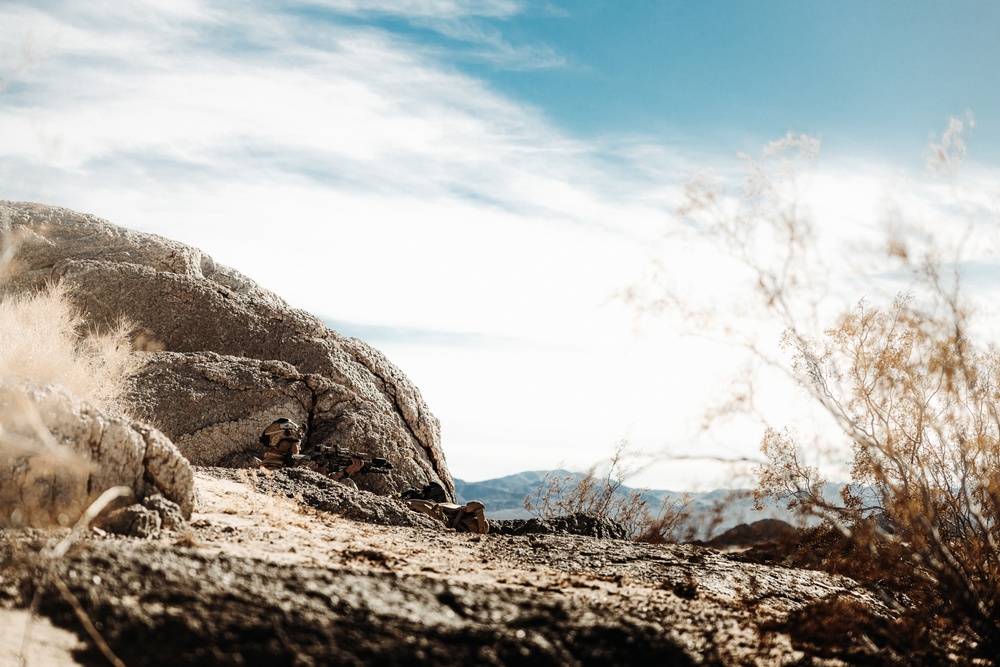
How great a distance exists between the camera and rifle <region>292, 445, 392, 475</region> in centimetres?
956

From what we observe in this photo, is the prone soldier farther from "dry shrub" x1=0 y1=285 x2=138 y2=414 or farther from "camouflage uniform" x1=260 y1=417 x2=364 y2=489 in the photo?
"dry shrub" x1=0 y1=285 x2=138 y2=414

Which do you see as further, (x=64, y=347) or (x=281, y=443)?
(x=64, y=347)

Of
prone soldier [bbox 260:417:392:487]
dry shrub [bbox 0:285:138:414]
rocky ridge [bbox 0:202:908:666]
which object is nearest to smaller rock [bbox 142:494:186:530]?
A: rocky ridge [bbox 0:202:908:666]

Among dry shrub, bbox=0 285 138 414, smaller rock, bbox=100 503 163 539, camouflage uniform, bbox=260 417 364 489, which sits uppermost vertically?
dry shrub, bbox=0 285 138 414

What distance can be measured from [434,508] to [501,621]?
5247 mm

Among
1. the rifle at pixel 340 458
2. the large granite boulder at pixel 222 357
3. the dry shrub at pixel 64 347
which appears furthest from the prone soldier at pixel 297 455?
the dry shrub at pixel 64 347

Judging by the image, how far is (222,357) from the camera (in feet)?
36.7

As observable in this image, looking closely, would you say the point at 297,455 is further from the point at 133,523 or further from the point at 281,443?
the point at 133,523

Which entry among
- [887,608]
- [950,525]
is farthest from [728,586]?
[950,525]

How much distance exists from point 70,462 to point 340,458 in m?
5.75

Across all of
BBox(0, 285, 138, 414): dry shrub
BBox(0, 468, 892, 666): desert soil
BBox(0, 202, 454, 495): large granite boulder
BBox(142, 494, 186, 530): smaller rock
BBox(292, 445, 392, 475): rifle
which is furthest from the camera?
BBox(0, 202, 454, 495): large granite boulder

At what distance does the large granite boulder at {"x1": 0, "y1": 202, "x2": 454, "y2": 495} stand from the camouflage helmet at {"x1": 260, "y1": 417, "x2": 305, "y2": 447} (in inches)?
11.1

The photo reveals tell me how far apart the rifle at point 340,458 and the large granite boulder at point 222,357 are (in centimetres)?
16

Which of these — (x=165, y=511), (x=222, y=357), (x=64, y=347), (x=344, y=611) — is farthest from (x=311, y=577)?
(x=222, y=357)
